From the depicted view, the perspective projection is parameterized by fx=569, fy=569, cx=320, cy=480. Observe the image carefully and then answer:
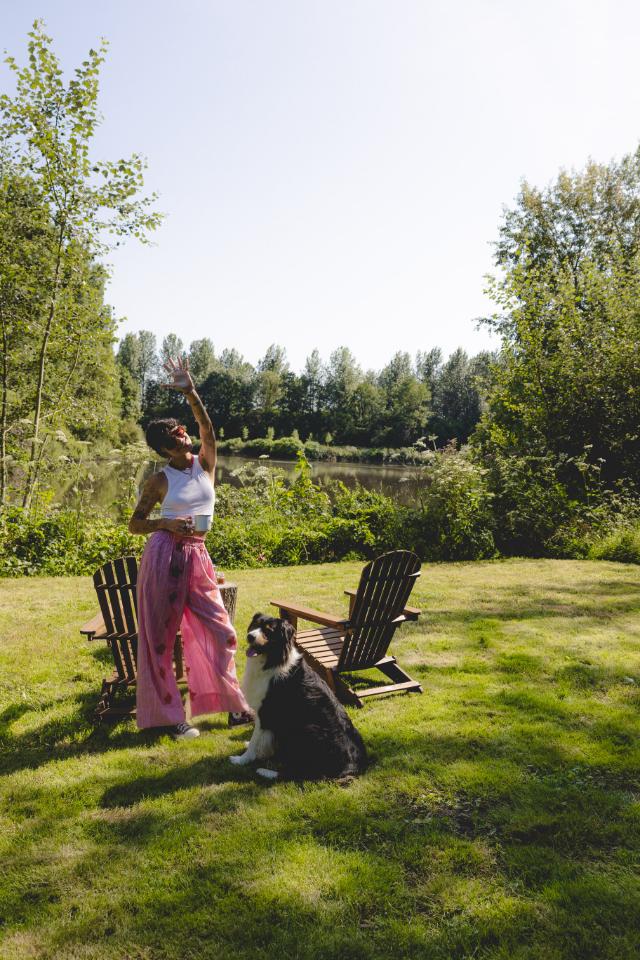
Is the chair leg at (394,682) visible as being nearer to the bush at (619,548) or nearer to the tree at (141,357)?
the bush at (619,548)

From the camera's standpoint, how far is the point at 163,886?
256cm

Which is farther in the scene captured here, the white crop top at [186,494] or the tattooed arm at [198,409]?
the tattooed arm at [198,409]

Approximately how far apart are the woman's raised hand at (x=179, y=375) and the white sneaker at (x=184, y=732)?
2378 millimetres

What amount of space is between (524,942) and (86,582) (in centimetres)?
735

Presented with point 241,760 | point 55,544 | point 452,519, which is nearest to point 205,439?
point 241,760

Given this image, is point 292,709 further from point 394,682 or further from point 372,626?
point 394,682

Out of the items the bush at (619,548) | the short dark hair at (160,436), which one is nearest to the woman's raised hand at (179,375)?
the short dark hair at (160,436)

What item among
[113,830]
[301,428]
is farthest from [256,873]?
[301,428]

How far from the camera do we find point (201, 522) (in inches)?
149

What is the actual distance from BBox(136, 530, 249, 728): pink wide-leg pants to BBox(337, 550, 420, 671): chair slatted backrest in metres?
1.02

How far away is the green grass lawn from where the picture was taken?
231 centimetres

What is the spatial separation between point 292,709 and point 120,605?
1.76 m

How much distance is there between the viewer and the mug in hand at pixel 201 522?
379 cm

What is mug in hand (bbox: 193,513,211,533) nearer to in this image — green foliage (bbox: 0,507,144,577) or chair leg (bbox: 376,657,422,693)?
chair leg (bbox: 376,657,422,693)
